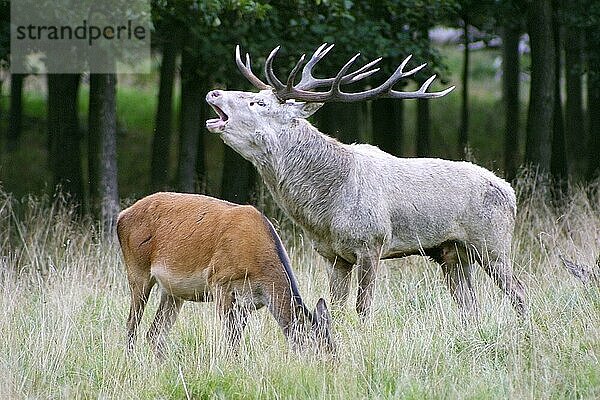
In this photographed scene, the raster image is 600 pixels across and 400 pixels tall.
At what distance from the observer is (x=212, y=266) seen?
21.6 feet

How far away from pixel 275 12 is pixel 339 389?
7.25 meters

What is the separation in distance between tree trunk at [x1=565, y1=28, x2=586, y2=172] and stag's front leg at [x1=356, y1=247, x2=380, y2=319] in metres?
7.72

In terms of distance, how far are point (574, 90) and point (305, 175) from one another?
10.7m

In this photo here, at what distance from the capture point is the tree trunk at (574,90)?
15.0m

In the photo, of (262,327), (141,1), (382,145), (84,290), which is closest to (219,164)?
(382,145)

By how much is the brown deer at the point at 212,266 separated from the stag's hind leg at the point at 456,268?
2.15m

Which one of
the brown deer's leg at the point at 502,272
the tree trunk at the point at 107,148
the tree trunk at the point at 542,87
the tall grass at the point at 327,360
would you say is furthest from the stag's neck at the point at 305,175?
the tree trunk at the point at 542,87

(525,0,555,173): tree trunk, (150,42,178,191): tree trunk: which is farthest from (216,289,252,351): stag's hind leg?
(150,42,178,191): tree trunk

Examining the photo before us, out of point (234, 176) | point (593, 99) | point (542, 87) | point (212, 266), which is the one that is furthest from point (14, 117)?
point (212, 266)

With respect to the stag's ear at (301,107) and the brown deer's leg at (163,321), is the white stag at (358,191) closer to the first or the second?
the stag's ear at (301,107)

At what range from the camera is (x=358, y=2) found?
12.7 m

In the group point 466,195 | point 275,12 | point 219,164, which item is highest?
point 275,12

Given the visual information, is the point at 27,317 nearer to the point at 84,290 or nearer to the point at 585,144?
the point at 84,290

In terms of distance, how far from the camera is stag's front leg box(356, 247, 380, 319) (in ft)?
24.7
